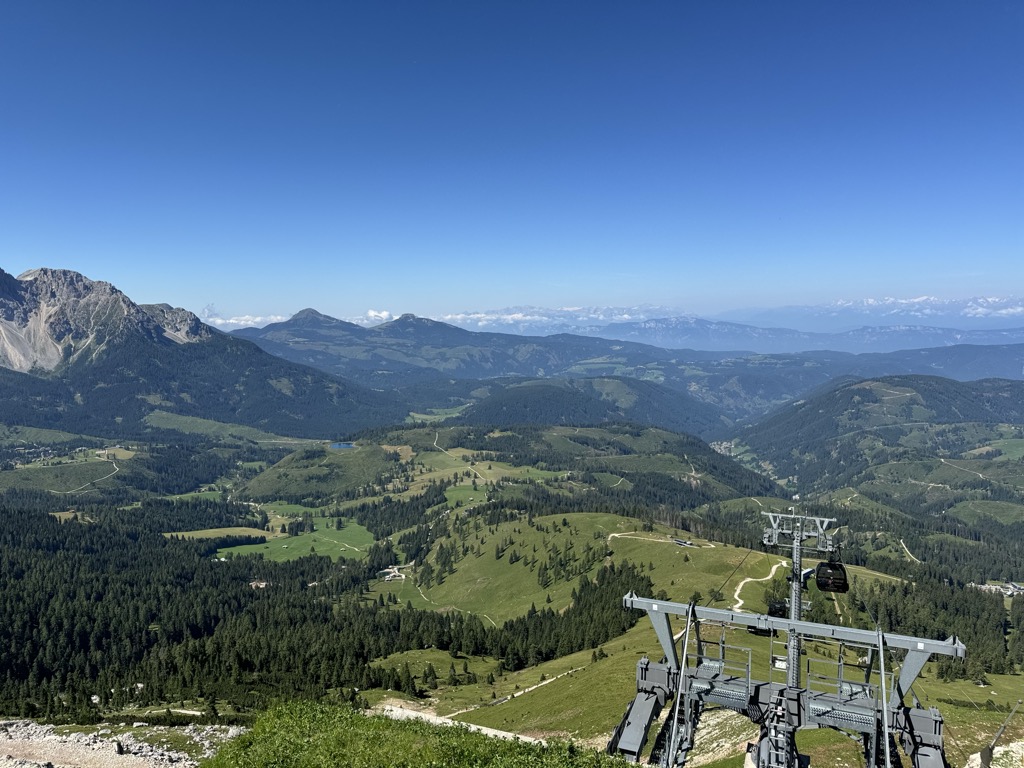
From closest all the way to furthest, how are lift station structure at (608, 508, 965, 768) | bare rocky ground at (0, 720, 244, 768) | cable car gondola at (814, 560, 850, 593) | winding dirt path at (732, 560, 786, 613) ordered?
1. lift station structure at (608, 508, 965, 768)
2. cable car gondola at (814, 560, 850, 593)
3. bare rocky ground at (0, 720, 244, 768)
4. winding dirt path at (732, 560, 786, 613)

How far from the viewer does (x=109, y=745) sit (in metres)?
82.6

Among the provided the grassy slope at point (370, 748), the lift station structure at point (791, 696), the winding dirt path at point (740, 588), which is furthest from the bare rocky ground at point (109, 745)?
the winding dirt path at point (740, 588)

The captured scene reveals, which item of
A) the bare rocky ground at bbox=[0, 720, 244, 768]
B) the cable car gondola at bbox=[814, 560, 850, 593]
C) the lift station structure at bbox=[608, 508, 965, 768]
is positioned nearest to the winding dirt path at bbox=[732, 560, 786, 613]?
the bare rocky ground at bbox=[0, 720, 244, 768]

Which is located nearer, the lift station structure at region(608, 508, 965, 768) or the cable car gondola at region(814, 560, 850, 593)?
the lift station structure at region(608, 508, 965, 768)

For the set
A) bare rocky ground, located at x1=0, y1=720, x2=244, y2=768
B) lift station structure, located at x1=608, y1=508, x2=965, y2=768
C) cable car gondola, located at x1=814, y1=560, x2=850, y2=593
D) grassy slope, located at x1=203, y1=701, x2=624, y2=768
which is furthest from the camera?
bare rocky ground, located at x1=0, y1=720, x2=244, y2=768

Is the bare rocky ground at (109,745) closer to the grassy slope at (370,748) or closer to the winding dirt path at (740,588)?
the grassy slope at (370,748)

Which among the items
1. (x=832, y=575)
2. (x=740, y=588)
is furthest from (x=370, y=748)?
(x=740, y=588)

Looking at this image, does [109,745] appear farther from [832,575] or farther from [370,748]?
[832,575]

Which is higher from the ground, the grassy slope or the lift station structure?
the lift station structure

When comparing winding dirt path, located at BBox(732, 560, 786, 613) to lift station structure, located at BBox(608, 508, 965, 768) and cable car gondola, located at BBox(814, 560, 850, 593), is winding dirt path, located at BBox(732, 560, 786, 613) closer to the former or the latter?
cable car gondola, located at BBox(814, 560, 850, 593)

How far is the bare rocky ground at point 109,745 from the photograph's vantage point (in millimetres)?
76312

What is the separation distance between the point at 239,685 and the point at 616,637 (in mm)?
90925

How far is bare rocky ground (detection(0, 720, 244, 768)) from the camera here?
7631 cm

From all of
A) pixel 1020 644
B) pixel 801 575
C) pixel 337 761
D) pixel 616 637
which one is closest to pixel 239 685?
pixel 616 637
